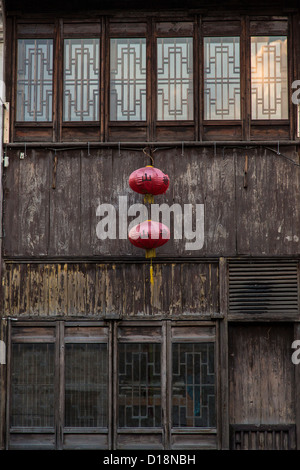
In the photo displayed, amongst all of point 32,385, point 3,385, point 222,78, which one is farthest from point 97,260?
point 222,78

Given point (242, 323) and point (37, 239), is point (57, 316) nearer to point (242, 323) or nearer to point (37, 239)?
point (37, 239)

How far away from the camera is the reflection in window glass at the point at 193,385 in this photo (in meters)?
11.4

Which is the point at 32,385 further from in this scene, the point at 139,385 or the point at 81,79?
the point at 81,79

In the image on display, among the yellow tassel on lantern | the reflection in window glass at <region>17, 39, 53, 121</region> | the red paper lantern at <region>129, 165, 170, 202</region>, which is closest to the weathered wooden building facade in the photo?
the reflection in window glass at <region>17, 39, 53, 121</region>

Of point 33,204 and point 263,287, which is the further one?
point 33,204

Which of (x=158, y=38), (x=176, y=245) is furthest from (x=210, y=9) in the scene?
(x=176, y=245)

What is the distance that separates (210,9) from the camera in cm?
1202

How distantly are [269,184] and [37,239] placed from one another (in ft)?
14.6

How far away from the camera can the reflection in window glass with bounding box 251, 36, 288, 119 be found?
39.0ft

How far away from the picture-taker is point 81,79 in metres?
12.0

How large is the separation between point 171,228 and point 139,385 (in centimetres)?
295

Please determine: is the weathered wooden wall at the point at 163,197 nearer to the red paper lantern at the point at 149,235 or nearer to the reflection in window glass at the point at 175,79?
the reflection in window glass at the point at 175,79

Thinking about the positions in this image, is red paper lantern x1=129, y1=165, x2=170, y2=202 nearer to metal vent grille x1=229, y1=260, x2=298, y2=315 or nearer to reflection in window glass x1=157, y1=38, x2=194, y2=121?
reflection in window glass x1=157, y1=38, x2=194, y2=121

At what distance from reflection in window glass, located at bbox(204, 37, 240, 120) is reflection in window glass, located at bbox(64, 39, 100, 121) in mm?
2108
